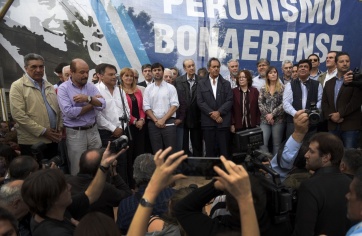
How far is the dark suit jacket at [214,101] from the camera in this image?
5535mm

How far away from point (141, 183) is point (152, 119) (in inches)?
109

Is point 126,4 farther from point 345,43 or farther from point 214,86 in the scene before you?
point 345,43

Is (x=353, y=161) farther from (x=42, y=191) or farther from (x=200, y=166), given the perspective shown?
(x=42, y=191)

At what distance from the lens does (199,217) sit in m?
1.73

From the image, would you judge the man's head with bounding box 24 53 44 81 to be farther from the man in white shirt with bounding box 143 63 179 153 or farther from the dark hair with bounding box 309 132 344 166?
the dark hair with bounding box 309 132 344 166

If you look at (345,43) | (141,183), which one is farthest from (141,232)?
(345,43)

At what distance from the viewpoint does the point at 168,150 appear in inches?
57.1

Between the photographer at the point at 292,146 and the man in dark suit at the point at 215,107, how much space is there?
2.85 m

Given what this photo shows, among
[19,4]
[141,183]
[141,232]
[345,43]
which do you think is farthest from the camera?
[345,43]

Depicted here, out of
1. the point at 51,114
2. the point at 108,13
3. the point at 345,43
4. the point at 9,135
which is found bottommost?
the point at 9,135

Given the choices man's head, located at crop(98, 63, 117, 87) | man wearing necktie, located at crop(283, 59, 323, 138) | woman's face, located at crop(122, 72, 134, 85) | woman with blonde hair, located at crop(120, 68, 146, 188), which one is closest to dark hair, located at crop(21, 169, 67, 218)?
man's head, located at crop(98, 63, 117, 87)

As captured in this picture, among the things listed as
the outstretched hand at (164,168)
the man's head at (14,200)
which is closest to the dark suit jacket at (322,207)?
the outstretched hand at (164,168)

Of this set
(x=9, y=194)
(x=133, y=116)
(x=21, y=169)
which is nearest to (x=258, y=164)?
(x=9, y=194)

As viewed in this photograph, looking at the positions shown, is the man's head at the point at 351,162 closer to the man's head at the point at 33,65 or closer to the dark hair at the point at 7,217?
the dark hair at the point at 7,217
